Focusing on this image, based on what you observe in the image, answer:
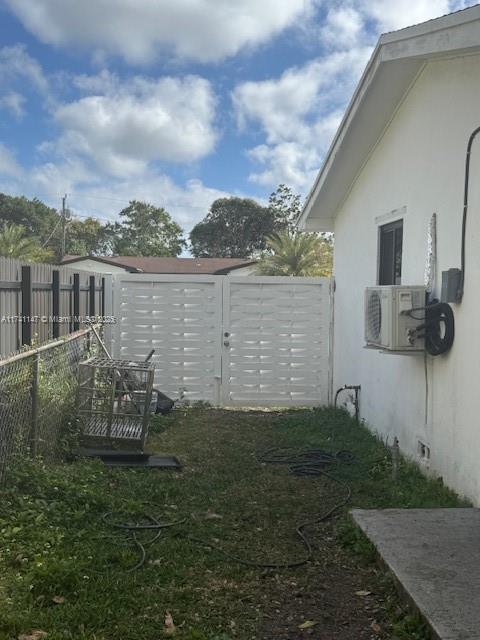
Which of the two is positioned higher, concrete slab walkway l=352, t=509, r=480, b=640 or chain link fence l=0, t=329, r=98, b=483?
chain link fence l=0, t=329, r=98, b=483

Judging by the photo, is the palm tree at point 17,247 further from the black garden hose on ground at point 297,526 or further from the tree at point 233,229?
the black garden hose on ground at point 297,526

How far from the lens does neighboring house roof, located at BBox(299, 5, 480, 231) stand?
4398mm

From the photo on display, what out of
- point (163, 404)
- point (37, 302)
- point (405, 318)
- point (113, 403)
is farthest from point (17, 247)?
point (405, 318)

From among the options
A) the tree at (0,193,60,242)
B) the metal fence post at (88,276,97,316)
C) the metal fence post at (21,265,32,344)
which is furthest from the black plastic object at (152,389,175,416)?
the tree at (0,193,60,242)

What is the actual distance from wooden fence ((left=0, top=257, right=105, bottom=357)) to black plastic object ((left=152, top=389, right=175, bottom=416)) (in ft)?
4.92

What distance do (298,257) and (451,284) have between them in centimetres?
1951

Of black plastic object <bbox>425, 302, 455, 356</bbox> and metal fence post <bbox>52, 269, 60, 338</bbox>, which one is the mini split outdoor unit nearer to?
black plastic object <bbox>425, 302, 455, 356</bbox>

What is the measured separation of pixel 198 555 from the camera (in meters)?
3.84

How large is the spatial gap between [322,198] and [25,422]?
564cm

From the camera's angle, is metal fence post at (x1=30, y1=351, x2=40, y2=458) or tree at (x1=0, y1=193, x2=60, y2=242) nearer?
metal fence post at (x1=30, y1=351, x2=40, y2=458)

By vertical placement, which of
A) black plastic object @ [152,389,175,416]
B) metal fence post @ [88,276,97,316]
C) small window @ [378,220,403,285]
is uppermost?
small window @ [378,220,403,285]

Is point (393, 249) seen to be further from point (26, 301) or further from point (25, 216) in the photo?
point (25, 216)

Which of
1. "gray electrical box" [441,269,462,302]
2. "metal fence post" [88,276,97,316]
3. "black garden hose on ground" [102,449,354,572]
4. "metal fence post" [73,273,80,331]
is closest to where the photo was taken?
"black garden hose on ground" [102,449,354,572]

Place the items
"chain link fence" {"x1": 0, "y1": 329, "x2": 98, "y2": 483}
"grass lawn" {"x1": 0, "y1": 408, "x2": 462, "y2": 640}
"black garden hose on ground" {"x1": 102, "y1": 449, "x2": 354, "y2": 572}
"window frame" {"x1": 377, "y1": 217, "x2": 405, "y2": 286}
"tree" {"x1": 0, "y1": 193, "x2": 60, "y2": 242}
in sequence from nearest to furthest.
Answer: "grass lawn" {"x1": 0, "y1": 408, "x2": 462, "y2": 640}
"black garden hose on ground" {"x1": 102, "y1": 449, "x2": 354, "y2": 572}
"chain link fence" {"x1": 0, "y1": 329, "x2": 98, "y2": 483}
"window frame" {"x1": 377, "y1": 217, "x2": 405, "y2": 286}
"tree" {"x1": 0, "y1": 193, "x2": 60, "y2": 242}
